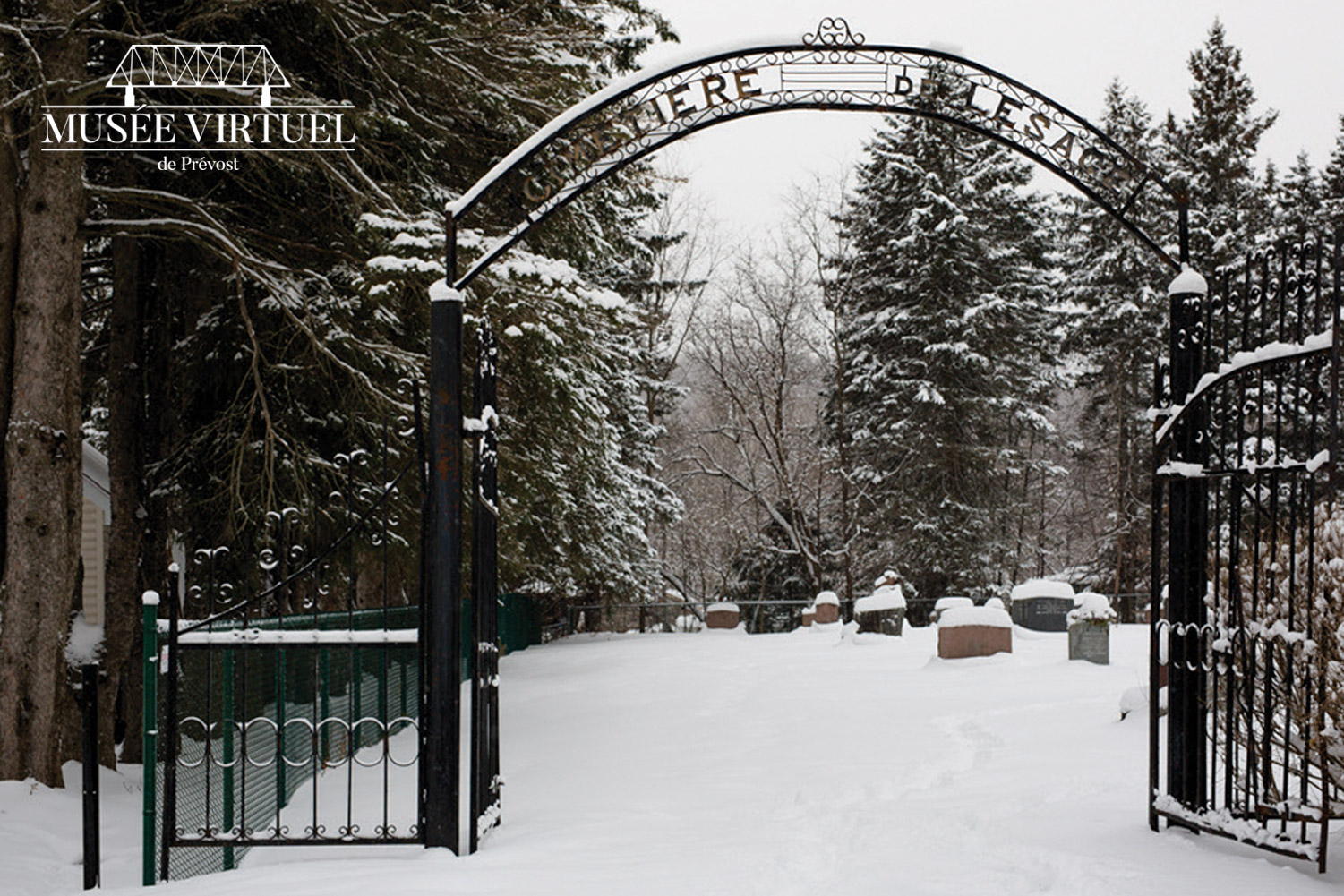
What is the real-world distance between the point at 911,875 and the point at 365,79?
8900 mm

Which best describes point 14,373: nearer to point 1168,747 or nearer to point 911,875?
point 911,875

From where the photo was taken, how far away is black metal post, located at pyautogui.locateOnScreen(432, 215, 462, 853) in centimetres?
585

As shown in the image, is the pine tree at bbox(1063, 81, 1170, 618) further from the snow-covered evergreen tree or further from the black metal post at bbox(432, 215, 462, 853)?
the black metal post at bbox(432, 215, 462, 853)

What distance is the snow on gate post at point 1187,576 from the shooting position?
591 centimetres

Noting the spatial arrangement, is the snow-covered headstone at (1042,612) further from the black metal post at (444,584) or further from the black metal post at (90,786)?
the black metal post at (90,786)

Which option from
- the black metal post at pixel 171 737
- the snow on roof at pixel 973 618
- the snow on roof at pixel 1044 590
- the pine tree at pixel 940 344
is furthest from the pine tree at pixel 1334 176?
the black metal post at pixel 171 737

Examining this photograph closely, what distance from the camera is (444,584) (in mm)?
5965

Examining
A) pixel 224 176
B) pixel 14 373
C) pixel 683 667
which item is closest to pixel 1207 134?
pixel 683 667

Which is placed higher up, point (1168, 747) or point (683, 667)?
point (1168, 747)

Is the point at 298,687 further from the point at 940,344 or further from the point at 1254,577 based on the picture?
the point at 940,344

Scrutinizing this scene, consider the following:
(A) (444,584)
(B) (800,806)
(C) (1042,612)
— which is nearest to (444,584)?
(A) (444,584)

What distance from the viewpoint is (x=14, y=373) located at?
9.02 m

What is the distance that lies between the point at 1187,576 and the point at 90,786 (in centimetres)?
580

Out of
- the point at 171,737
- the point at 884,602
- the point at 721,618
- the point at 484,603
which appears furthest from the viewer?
the point at 721,618
